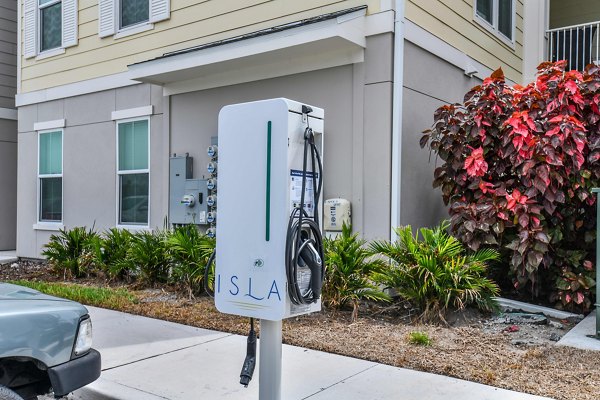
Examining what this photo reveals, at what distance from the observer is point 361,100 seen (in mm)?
7562

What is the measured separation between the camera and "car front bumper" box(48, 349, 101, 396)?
3.28 metres

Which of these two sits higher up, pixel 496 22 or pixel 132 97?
pixel 496 22

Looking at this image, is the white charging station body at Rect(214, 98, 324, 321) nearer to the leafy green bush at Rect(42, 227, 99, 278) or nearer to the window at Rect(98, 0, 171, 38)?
the leafy green bush at Rect(42, 227, 99, 278)

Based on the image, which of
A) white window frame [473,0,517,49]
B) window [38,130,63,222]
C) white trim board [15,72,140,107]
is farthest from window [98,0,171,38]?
white window frame [473,0,517,49]

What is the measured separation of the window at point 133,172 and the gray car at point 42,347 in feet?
22.4

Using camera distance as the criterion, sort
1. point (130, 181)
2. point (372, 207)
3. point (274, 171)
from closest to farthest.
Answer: point (274, 171) → point (372, 207) → point (130, 181)

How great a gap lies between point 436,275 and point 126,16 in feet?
25.3

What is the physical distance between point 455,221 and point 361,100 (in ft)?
Result: 6.58

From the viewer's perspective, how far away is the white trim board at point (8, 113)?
1405cm

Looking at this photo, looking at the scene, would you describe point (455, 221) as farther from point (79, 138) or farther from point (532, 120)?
point (79, 138)

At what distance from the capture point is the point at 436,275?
20.5 feet

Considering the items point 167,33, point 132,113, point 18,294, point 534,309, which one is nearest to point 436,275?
point 534,309

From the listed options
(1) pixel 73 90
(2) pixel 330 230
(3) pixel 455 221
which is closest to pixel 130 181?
(1) pixel 73 90

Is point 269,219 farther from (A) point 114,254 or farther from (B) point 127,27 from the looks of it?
(B) point 127,27
